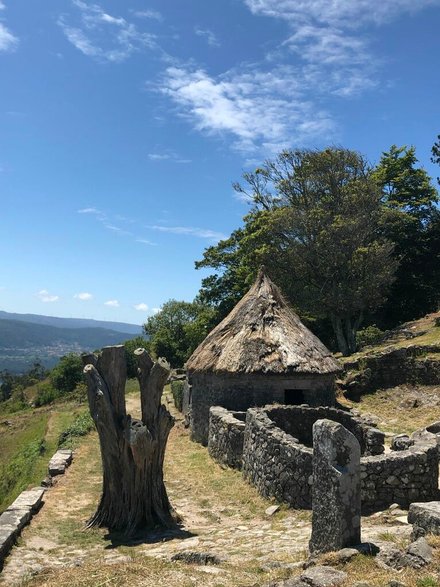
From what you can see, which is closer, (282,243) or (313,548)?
(313,548)

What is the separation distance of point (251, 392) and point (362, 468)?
26.5 ft

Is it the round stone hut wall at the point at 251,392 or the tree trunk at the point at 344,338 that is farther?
the tree trunk at the point at 344,338

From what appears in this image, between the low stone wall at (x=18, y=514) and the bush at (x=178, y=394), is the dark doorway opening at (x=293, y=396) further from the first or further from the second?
the bush at (x=178, y=394)

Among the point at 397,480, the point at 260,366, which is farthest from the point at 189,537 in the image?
the point at 260,366

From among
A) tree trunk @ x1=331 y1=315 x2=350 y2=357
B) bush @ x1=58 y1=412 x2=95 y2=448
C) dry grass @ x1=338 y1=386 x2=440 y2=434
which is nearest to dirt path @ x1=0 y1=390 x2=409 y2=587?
bush @ x1=58 y1=412 x2=95 y2=448

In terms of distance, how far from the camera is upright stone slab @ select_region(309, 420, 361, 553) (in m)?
6.44

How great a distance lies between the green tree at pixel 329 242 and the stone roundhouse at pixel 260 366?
550 inches

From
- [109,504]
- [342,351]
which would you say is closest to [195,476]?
[109,504]

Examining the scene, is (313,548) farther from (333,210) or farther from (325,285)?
(333,210)

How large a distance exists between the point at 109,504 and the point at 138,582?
4102 millimetres

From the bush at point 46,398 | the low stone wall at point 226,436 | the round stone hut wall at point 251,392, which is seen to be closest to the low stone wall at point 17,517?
the low stone wall at point 226,436

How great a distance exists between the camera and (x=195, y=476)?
1373cm

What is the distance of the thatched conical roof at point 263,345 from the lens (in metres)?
16.8

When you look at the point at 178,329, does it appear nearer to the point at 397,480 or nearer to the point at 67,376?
the point at 67,376
